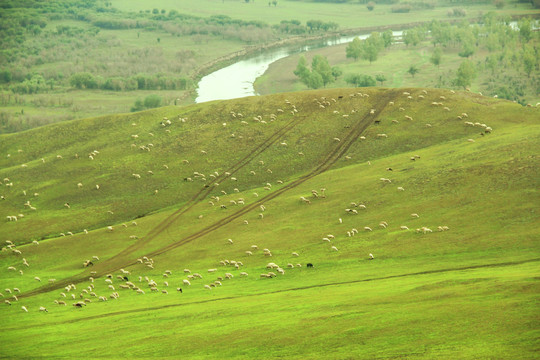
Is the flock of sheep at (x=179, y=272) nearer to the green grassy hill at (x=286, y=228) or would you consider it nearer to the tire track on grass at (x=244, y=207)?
the green grassy hill at (x=286, y=228)

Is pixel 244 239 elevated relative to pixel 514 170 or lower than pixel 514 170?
lower

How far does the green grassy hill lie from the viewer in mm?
51875

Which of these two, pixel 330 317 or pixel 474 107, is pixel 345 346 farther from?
pixel 474 107

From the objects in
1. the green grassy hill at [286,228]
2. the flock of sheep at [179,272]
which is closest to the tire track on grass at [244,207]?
the green grassy hill at [286,228]

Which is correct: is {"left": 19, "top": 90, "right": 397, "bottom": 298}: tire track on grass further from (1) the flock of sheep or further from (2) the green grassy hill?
(1) the flock of sheep

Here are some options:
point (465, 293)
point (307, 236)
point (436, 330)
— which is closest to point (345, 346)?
point (436, 330)

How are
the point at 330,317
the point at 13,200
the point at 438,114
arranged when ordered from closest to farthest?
the point at 330,317 → the point at 13,200 → the point at 438,114

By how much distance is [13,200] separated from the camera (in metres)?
120

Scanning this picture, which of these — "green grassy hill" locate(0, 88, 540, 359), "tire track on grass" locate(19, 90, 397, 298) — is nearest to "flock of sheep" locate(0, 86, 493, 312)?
"green grassy hill" locate(0, 88, 540, 359)

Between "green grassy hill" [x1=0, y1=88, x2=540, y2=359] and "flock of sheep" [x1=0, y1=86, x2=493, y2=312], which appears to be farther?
"flock of sheep" [x1=0, y1=86, x2=493, y2=312]

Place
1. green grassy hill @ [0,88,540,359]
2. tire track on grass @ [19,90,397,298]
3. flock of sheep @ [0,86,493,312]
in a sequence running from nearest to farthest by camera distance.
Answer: green grassy hill @ [0,88,540,359]
flock of sheep @ [0,86,493,312]
tire track on grass @ [19,90,397,298]

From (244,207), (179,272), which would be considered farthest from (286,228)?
(179,272)

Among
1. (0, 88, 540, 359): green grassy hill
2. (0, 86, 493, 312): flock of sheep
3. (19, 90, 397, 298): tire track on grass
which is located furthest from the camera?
(19, 90, 397, 298): tire track on grass

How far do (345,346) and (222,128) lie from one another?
94.8 metres
